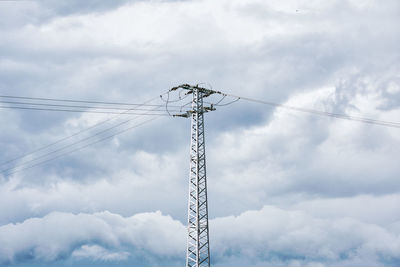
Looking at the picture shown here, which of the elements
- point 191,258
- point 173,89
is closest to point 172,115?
point 173,89

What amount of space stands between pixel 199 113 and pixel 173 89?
4635 mm

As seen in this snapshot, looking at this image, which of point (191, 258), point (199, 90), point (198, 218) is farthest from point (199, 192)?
point (199, 90)

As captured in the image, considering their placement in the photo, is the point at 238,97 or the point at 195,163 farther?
the point at 238,97

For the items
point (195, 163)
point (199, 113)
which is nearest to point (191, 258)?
point (195, 163)


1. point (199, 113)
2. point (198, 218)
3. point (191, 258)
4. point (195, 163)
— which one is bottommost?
point (191, 258)

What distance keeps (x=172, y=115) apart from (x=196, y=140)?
5.13 m

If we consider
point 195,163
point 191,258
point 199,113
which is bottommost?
point 191,258

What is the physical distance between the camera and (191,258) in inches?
2243

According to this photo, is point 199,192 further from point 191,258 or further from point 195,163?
point 191,258

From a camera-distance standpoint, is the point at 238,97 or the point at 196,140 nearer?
the point at 196,140

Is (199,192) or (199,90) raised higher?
(199,90)

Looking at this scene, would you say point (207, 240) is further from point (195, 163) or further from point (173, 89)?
point (173, 89)

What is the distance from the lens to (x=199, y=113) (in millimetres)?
61812

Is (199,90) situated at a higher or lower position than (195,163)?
higher
